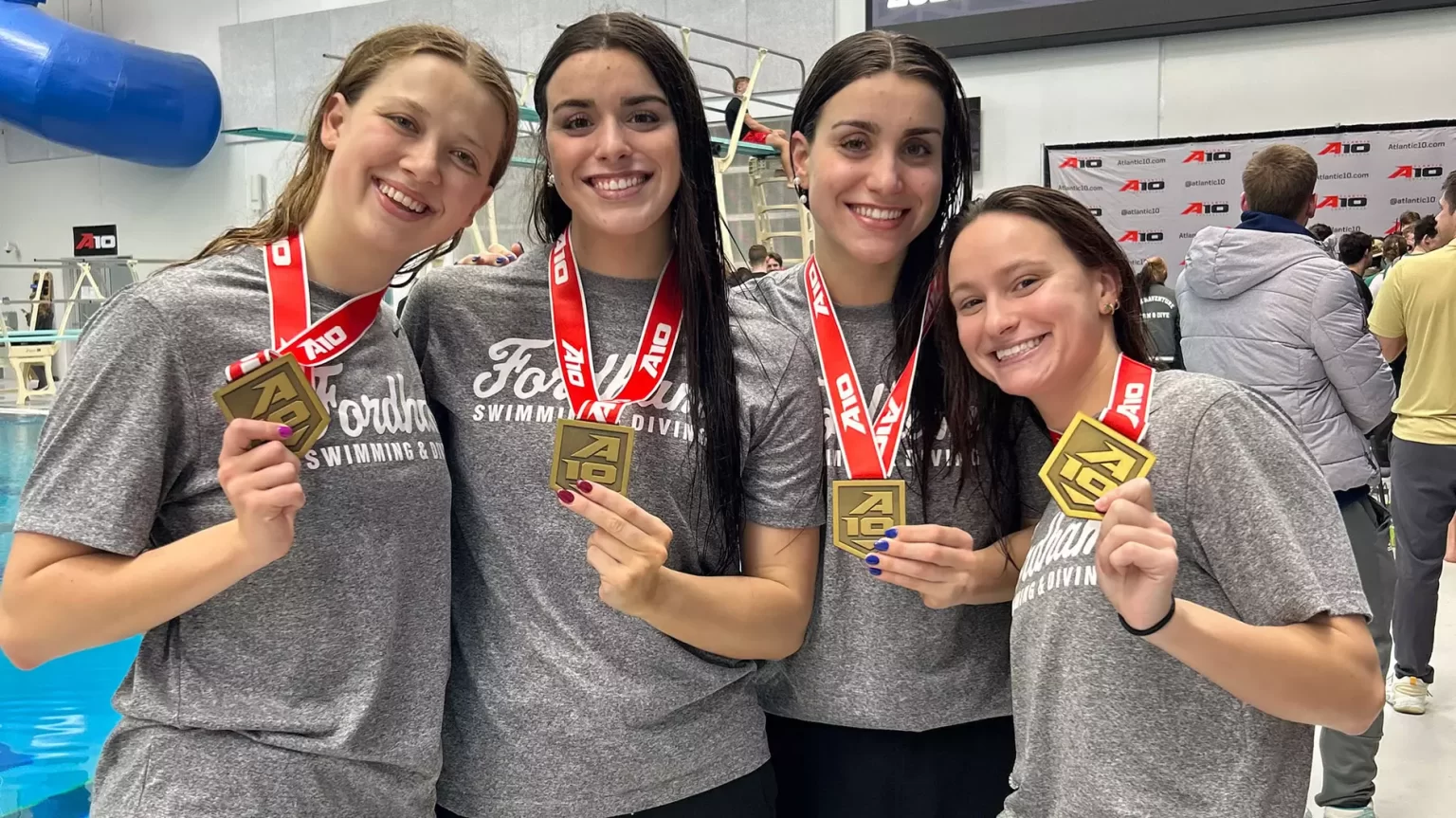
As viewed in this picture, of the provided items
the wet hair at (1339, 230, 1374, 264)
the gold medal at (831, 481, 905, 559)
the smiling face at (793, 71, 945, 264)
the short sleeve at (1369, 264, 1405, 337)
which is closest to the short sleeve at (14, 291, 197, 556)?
the gold medal at (831, 481, 905, 559)

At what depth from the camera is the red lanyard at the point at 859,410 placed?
1.72 meters

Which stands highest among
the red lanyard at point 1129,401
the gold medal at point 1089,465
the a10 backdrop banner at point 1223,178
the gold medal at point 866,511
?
the a10 backdrop banner at point 1223,178

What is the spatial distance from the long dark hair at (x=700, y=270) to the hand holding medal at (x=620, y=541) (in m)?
0.25

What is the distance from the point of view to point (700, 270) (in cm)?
169

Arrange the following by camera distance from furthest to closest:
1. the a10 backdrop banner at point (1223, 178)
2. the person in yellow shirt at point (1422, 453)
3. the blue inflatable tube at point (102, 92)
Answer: the blue inflatable tube at point (102, 92) → the a10 backdrop banner at point (1223, 178) → the person in yellow shirt at point (1422, 453)

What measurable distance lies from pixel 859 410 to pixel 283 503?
2.96ft

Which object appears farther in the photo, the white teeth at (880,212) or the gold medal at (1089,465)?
the white teeth at (880,212)

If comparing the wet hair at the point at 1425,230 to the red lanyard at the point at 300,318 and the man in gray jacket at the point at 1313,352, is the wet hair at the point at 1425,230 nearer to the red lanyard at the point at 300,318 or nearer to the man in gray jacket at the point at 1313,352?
the man in gray jacket at the point at 1313,352

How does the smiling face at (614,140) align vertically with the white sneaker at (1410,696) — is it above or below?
above

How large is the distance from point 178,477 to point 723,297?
0.82 meters

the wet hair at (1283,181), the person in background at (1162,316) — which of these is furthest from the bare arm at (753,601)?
the person in background at (1162,316)

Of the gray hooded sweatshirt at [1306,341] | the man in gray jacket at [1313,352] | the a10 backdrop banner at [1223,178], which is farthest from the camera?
the a10 backdrop banner at [1223,178]

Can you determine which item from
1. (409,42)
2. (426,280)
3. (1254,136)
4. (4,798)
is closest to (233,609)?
(426,280)

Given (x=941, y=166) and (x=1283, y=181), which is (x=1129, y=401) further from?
(x=1283, y=181)
